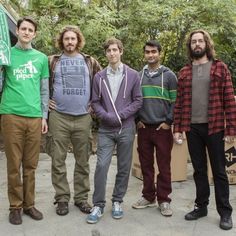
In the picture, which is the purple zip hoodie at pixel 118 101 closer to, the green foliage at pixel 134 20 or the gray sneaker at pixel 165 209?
the gray sneaker at pixel 165 209

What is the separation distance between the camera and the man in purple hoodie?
4.16 metres

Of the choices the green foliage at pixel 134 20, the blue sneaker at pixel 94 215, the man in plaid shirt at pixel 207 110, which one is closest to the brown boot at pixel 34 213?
the blue sneaker at pixel 94 215

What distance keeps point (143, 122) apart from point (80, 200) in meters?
1.13

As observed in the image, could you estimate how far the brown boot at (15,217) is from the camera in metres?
4.09

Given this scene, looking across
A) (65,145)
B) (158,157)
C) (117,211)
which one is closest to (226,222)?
(158,157)

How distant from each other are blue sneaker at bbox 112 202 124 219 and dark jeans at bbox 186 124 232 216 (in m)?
0.86

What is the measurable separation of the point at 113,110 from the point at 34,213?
138cm

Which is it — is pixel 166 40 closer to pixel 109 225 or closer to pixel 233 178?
pixel 233 178

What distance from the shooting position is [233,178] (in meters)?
5.58

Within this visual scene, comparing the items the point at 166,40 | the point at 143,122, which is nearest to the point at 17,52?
the point at 143,122

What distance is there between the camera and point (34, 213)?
4.24 m

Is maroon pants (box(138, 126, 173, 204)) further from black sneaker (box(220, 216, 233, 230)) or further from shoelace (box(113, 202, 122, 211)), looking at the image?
black sneaker (box(220, 216, 233, 230))

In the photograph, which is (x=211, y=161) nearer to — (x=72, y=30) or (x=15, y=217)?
(x=72, y=30)

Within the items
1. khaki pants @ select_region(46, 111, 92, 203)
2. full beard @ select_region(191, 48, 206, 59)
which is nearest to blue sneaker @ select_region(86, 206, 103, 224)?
khaki pants @ select_region(46, 111, 92, 203)
